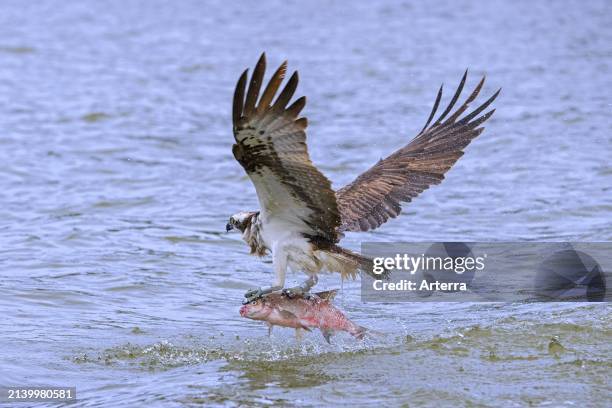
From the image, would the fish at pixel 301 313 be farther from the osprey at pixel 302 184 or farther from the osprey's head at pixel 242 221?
the osprey's head at pixel 242 221

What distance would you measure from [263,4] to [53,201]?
15.9 meters

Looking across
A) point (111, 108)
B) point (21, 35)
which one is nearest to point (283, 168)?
point (111, 108)

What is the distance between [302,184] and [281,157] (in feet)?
1.11

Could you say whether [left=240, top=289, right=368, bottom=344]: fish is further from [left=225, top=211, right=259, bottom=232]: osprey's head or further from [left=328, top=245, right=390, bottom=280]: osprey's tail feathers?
[left=225, top=211, right=259, bottom=232]: osprey's head

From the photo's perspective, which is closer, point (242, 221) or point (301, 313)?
point (301, 313)

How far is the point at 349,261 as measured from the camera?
7.14 m

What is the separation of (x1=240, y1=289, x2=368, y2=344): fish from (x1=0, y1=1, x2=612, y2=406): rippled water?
0.23 meters

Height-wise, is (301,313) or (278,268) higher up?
(278,268)

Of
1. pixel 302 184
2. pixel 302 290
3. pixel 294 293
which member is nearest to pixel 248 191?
pixel 302 290

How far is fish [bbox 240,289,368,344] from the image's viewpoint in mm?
6906

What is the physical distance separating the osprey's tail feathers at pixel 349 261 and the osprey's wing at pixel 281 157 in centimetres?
14

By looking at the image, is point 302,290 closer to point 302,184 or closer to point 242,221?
point 242,221

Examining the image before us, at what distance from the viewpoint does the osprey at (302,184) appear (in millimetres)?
6004

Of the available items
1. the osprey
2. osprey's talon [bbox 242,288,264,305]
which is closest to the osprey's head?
the osprey
